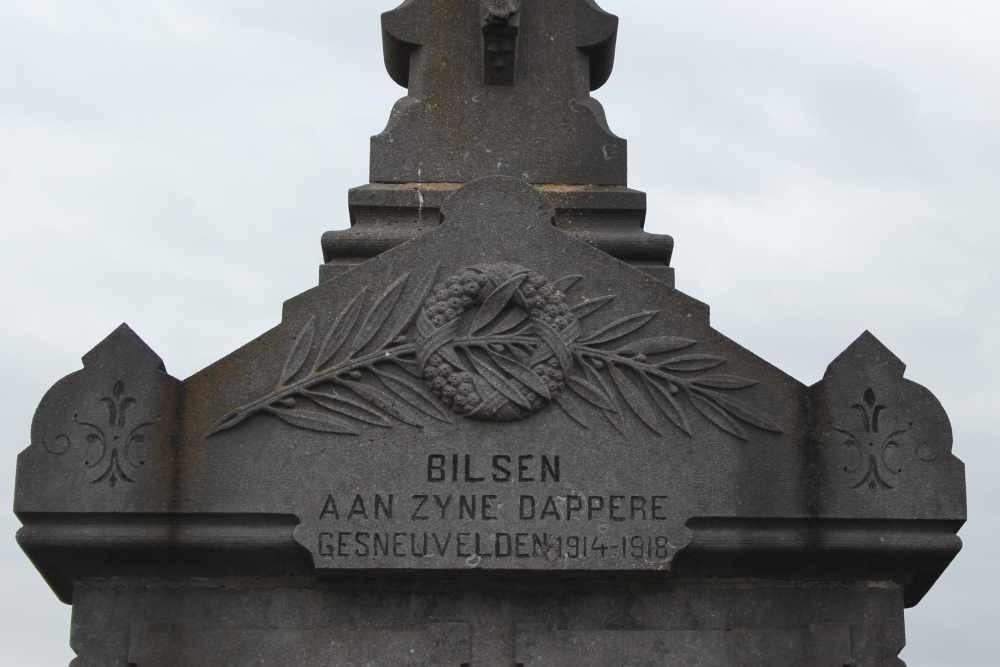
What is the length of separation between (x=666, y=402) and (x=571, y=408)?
1.59ft

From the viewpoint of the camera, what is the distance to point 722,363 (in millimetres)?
8414

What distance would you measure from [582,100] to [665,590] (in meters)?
3.13

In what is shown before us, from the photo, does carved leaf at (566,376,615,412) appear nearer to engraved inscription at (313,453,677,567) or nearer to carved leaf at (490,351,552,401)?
carved leaf at (490,351,552,401)

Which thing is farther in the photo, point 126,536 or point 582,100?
point 582,100

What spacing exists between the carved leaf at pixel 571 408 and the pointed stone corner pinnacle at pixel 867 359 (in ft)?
4.17

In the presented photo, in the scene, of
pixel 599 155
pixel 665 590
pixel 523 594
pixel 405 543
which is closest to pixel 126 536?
pixel 405 543

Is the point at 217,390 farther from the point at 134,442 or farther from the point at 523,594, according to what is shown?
Answer: the point at 523,594

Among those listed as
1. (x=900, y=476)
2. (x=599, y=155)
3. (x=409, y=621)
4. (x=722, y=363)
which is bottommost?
(x=409, y=621)

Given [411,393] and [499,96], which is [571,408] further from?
[499,96]

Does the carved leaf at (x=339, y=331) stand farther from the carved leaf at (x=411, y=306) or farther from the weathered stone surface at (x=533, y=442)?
the carved leaf at (x=411, y=306)

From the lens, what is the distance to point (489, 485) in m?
8.09

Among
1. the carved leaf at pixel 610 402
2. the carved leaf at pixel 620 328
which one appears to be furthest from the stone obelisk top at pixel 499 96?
the carved leaf at pixel 610 402

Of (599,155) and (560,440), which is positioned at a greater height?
(599,155)

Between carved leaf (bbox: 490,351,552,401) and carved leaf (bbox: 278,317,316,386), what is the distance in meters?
0.92
